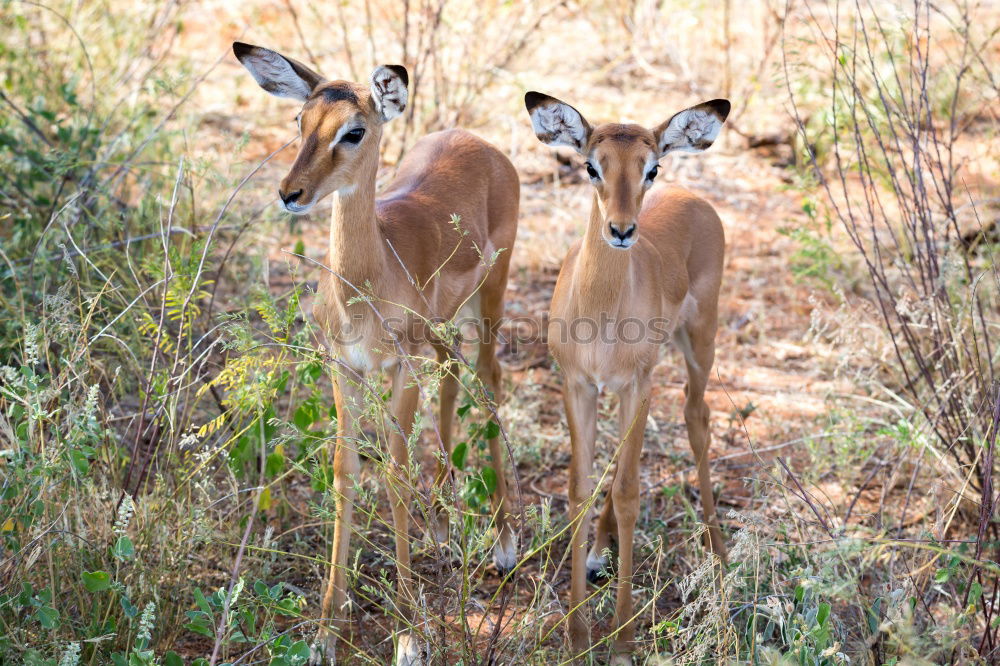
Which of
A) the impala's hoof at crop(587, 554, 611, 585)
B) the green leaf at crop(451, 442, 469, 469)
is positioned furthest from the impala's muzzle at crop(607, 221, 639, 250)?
the impala's hoof at crop(587, 554, 611, 585)

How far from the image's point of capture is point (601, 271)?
396 cm

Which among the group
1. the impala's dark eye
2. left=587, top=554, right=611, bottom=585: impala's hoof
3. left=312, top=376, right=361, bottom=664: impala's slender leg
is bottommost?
left=587, top=554, right=611, bottom=585: impala's hoof

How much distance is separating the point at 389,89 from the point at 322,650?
209cm

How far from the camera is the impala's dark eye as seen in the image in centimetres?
384

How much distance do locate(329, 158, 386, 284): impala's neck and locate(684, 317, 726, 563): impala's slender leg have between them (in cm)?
165

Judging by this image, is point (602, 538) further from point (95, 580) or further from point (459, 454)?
point (95, 580)

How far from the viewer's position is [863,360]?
20.6ft

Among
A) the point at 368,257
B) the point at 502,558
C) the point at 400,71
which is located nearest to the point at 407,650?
the point at 502,558

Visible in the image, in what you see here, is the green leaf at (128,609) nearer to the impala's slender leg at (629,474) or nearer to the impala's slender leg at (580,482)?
the impala's slender leg at (580,482)

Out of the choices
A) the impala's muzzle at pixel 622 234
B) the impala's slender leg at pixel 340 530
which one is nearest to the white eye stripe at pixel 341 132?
the impala's slender leg at pixel 340 530

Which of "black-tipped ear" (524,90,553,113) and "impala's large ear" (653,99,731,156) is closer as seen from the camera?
"black-tipped ear" (524,90,553,113)

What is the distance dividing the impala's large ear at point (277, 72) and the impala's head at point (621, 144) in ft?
2.89

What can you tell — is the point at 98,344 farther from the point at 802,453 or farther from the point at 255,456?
the point at 802,453

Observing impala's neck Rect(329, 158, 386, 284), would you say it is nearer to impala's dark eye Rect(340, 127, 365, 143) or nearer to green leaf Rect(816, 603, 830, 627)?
impala's dark eye Rect(340, 127, 365, 143)
